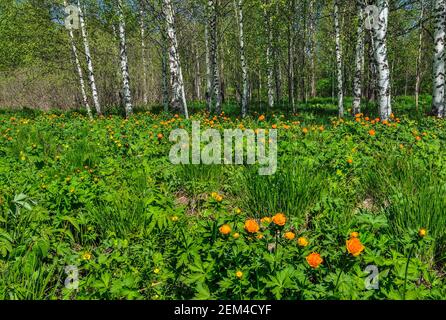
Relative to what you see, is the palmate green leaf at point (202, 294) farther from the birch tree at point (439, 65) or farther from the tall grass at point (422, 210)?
the birch tree at point (439, 65)

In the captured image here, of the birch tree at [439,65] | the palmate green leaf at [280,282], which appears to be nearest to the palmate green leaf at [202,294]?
the palmate green leaf at [280,282]

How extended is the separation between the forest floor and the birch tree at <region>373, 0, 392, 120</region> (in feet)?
8.35

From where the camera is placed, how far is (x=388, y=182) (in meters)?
3.14

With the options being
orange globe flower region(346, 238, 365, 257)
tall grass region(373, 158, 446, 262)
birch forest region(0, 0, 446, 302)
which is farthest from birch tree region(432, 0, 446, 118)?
orange globe flower region(346, 238, 365, 257)

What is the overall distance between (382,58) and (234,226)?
6783 mm

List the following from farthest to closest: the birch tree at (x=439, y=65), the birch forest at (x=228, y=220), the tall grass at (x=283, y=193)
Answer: the birch tree at (x=439, y=65)
the tall grass at (x=283, y=193)
the birch forest at (x=228, y=220)

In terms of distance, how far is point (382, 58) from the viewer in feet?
23.8

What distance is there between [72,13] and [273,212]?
14.7 m

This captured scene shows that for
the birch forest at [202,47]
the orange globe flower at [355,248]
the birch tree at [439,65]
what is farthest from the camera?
the birch forest at [202,47]

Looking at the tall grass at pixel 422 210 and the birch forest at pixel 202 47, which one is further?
the birch forest at pixel 202 47

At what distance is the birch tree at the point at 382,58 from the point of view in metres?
7.11

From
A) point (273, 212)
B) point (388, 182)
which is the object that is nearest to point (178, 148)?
point (273, 212)

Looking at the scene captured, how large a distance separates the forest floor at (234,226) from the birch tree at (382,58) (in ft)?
8.35
